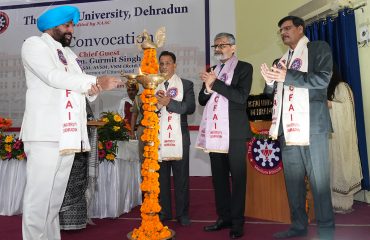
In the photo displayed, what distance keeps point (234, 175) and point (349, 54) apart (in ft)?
8.55

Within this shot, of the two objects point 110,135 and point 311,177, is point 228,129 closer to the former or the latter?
point 311,177

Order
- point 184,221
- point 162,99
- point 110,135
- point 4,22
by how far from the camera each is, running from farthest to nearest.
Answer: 1. point 4,22
2. point 110,135
3. point 184,221
4. point 162,99

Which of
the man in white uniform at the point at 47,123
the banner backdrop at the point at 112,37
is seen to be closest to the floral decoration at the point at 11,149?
the man in white uniform at the point at 47,123

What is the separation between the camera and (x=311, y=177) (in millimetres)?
2678

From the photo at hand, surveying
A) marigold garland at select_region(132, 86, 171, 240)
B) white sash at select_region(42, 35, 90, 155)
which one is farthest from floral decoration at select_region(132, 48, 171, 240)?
white sash at select_region(42, 35, 90, 155)

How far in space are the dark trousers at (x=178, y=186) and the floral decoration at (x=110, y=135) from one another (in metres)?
0.57

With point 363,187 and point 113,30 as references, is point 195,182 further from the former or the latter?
point 113,30

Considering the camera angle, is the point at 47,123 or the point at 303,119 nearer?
the point at 47,123

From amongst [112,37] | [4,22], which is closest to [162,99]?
[112,37]

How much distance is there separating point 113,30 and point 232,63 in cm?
458

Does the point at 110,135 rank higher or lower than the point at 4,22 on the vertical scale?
lower

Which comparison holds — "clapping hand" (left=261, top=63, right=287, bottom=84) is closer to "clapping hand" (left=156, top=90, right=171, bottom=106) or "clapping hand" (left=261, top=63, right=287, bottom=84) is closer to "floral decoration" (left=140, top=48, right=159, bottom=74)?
"floral decoration" (left=140, top=48, right=159, bottom=74)

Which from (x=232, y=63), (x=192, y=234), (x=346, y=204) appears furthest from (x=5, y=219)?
(x=346, y=204)

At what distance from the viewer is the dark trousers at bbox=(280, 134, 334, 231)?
2629 mm
